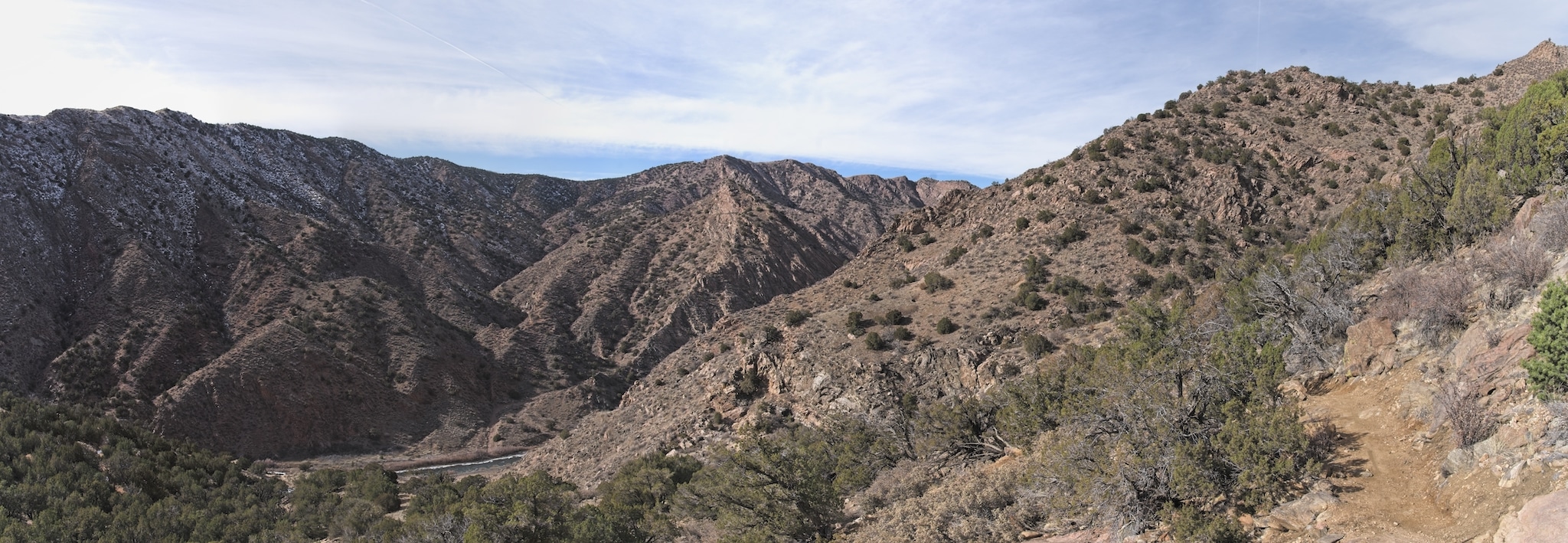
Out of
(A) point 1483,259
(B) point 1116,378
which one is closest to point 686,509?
(B) point 1116,378

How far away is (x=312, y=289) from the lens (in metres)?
67.3

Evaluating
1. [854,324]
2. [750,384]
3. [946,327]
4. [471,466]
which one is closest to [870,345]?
[854,324]

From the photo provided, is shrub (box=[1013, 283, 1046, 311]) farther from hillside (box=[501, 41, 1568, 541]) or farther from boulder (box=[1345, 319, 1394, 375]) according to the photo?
boulder (box=[1345, 319, 1394, 375])

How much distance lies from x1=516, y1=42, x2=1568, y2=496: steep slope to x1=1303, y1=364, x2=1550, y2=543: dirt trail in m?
14.7

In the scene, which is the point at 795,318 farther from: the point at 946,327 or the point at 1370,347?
the point at 1370,347

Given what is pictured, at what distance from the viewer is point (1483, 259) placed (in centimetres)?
1287

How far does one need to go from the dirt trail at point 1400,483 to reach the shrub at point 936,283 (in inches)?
906

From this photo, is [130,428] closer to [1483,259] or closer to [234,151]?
[1483,259]

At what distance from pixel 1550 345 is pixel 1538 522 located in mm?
2681

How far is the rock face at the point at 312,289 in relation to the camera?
56156 millimetres

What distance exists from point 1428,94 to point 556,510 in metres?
46.4

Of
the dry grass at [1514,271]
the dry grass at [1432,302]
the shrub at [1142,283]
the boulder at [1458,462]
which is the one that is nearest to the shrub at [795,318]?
the shrub at [1142,283]

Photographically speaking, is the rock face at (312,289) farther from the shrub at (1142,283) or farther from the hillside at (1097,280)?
the shrub at (1142,283)

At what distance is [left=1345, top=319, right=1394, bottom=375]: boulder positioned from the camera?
41.2ft
